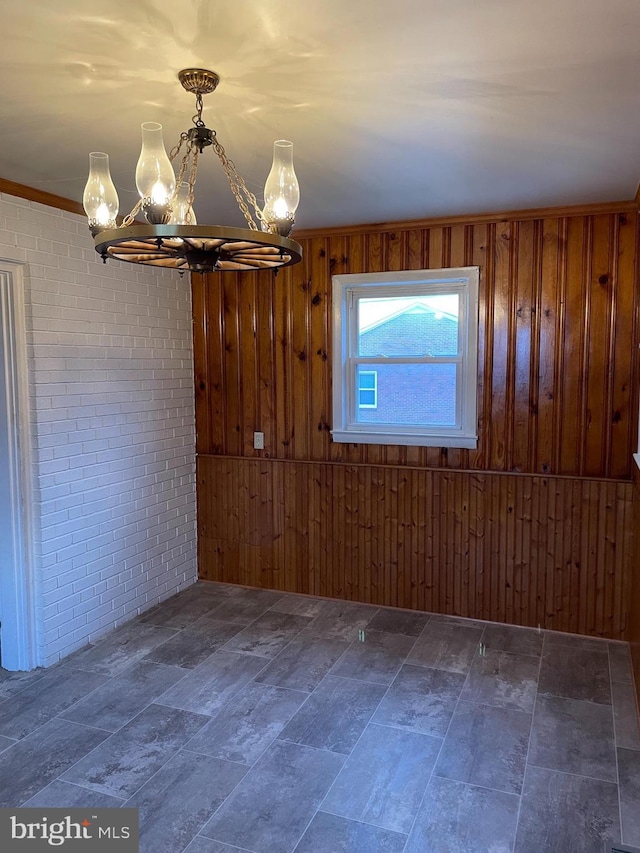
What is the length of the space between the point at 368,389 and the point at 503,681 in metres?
1.89

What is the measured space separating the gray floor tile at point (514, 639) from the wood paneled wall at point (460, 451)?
0.11m

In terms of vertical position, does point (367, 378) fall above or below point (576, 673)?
above

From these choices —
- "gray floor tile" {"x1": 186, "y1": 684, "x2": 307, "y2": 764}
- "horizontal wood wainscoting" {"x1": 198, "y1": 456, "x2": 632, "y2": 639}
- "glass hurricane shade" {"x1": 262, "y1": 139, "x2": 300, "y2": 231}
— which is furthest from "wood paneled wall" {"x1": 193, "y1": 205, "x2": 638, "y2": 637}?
"glass hurricane shade" {"x1": 262, "y1": 139, "x2": 300, "y2": 231}

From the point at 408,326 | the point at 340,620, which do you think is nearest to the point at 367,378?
the point at 408,326

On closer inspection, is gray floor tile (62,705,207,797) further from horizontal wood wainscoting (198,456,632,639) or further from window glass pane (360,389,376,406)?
window glass pane (360,389,376,406)

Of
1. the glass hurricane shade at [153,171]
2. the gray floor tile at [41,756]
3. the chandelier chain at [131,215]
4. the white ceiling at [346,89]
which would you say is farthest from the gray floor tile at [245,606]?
the glass hurricane shade at [153,171]

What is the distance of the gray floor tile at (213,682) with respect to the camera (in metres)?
2.90

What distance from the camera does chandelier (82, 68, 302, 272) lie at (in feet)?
5.32

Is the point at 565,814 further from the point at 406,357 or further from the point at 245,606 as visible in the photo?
the point at 406,357

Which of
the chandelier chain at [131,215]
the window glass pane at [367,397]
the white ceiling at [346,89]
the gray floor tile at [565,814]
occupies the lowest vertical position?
the gray floor tile at [565,814]

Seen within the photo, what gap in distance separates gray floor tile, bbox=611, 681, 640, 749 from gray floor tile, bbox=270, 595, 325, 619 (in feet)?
5.76

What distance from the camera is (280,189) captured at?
5.87 feet

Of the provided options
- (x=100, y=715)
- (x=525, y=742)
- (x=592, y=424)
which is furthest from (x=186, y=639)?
(x=592, y=424)

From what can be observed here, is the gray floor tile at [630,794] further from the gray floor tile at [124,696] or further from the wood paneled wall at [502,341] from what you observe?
the gray floor tile at [124,696]
